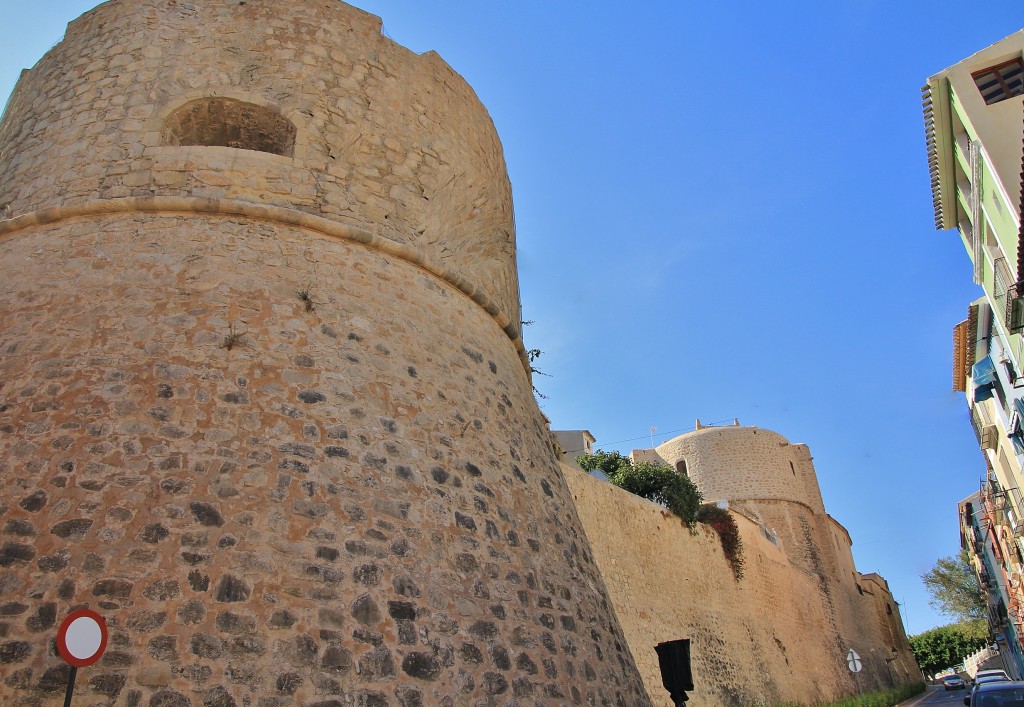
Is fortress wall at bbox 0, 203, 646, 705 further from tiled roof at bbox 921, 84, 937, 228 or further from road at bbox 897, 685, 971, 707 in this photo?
road at bbox 897, 685, 971, 707

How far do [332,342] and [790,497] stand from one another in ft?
81.2

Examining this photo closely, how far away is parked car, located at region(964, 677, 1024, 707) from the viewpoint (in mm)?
7512

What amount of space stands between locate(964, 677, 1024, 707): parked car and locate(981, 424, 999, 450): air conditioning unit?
13.7 metres

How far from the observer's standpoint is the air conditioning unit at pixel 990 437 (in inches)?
764

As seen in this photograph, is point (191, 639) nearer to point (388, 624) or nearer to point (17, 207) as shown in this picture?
point (388, 624)

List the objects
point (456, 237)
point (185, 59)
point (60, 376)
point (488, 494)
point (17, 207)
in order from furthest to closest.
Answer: point (456, 237), point (185, 59), point (17, 207), point (488, 494), point (60, 376)

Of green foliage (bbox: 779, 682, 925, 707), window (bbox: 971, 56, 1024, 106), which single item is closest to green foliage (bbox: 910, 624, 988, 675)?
green foliage (bbox: 779, 682, 925, 707)

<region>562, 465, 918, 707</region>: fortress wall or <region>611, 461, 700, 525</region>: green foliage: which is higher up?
<region>611, 461, 700, 525</region>: green foliage

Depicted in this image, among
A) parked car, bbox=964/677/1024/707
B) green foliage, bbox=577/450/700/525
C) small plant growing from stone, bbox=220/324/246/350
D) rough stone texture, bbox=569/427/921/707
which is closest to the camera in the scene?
small plant growing from stone, bbox=220/324/246/350

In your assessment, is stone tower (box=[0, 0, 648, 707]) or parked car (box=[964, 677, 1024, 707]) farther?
parked car (box=[964, 677, 1024, 707])

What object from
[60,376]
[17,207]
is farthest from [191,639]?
[17,207]

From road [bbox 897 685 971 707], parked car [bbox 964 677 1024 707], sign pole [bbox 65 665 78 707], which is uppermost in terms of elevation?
sign pole [bbox 65 665 78 707]

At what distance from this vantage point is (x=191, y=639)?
266 centimetres

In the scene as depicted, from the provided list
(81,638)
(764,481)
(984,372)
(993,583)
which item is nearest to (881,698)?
(764,481)
